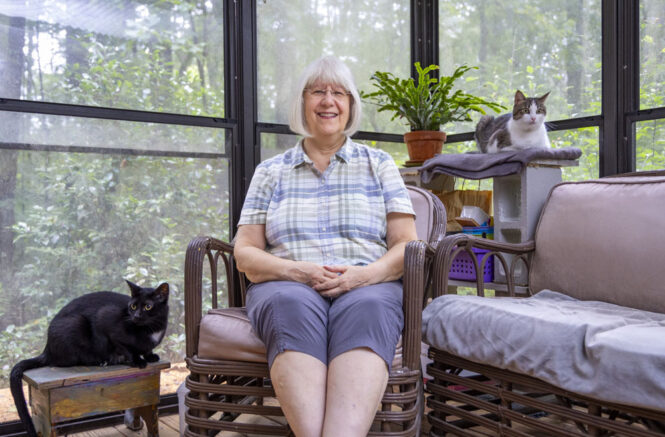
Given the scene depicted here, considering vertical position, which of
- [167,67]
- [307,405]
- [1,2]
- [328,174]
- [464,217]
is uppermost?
[1,2]

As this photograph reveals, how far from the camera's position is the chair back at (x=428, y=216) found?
228 cm

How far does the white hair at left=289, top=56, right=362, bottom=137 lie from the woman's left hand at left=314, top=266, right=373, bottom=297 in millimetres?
551

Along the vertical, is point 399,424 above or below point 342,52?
→ below

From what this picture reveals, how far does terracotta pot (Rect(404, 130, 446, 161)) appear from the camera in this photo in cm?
299

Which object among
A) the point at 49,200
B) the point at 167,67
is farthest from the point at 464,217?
the point at 49,200

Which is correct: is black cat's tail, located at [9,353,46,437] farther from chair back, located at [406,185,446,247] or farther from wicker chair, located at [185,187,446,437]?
chair back, located at [406,185,446,247]

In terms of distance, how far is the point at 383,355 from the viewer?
153 cm

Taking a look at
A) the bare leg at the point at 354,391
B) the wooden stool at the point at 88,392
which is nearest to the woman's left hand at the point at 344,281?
the bare leg at the point at 354,391

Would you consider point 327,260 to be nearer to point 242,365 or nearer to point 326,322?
point 326,322

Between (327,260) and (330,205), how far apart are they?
18 cm

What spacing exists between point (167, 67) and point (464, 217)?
1504mm

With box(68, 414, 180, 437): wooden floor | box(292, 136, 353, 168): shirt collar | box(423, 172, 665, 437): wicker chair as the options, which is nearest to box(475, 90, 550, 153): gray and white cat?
box(423, 172, 665, 437): wicker chair

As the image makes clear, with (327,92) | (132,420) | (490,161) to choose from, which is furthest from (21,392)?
(490,161)

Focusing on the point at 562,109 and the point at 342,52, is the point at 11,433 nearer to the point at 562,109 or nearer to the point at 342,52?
the point at 342,52
